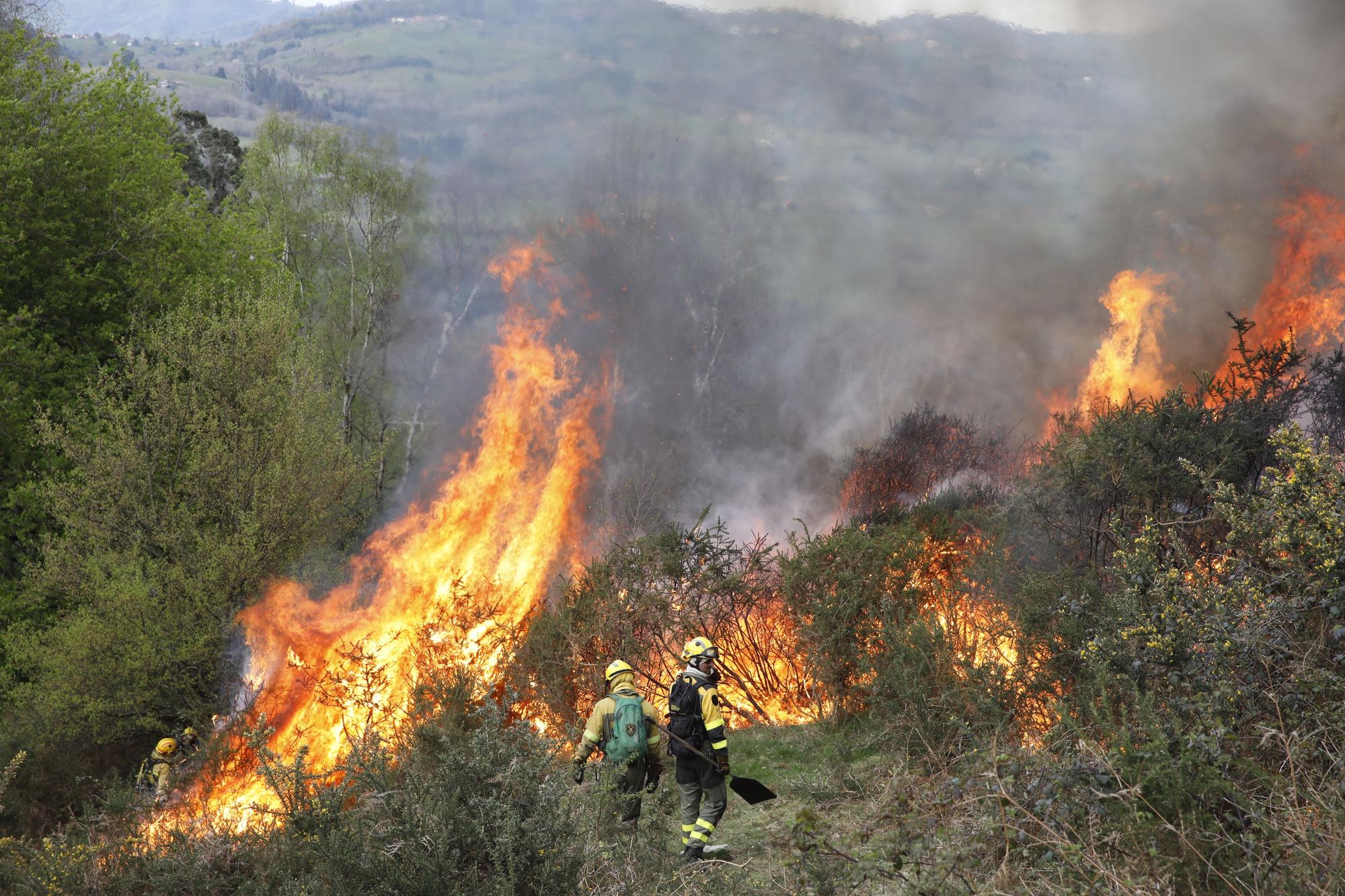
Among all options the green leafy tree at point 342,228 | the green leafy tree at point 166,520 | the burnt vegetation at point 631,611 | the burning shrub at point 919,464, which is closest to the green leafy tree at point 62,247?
the burnt vegetation at point 631,611

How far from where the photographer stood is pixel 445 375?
102 ft

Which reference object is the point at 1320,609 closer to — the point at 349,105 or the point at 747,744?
the point at 747,744

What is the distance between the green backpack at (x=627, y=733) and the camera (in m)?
7.92

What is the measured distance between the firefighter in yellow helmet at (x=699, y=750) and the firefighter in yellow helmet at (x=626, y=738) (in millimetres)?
214

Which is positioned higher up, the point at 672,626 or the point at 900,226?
the point at 900,226

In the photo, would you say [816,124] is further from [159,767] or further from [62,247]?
[159,767]

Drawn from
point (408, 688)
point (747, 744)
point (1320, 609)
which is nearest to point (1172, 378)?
point (747, 744)

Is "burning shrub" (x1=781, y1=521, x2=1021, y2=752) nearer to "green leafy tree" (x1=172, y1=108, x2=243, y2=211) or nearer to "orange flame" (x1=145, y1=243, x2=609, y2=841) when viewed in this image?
"orange flame" (x1=145, y1=243, x2=609, y2=841)

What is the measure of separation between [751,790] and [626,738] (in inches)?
49.1

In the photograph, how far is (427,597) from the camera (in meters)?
13.5

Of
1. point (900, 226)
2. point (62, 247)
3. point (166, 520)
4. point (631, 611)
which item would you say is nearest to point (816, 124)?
point (900, 226)

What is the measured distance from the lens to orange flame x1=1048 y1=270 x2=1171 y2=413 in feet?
74.1

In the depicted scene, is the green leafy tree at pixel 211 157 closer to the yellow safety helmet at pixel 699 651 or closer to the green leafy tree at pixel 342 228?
the green leafy tree at pixel 342 228

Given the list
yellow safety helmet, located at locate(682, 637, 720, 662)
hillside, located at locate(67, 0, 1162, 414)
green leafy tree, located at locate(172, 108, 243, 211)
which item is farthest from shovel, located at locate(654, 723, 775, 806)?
green leafy tree, located at locate(172, 108, 243, 211)
